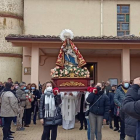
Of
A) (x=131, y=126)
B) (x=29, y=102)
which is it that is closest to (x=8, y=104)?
(x=29, y=102)

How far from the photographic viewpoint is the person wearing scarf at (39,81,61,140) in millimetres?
6324

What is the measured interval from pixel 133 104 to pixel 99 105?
4.09m

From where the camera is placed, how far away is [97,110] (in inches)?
269

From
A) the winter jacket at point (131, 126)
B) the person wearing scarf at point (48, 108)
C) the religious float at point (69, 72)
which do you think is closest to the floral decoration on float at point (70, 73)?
the religious float at point (69, 72)

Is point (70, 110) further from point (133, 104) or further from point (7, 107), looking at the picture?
point (133, 104)

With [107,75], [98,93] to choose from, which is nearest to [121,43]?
[107,75]

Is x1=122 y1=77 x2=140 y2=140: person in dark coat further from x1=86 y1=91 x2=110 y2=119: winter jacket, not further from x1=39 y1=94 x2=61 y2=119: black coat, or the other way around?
x1=86 y1=91 x2=110 y2=119: winter jacket

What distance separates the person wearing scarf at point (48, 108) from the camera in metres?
6.32

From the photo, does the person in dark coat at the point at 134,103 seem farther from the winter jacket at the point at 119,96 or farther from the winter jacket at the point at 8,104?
the winter jacket at the point at 8,104

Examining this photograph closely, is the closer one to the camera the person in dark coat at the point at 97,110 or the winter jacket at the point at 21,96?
the person in dark coat at the point at 97,110

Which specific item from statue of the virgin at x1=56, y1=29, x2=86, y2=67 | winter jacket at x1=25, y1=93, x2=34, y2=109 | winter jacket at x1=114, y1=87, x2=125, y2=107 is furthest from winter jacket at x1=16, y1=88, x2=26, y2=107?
winter jacket at x1=114, y1=87, x2=125, y2=107

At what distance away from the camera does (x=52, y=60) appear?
15.5 m

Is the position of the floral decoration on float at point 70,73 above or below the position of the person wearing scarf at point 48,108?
above

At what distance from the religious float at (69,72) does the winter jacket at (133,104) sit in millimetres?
4590
